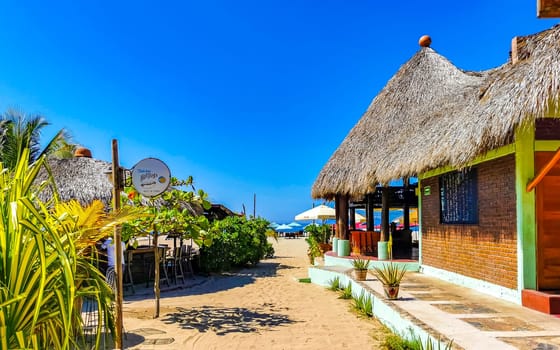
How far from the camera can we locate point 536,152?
6312 mm

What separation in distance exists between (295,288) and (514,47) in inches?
273

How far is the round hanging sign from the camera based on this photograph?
648 cm

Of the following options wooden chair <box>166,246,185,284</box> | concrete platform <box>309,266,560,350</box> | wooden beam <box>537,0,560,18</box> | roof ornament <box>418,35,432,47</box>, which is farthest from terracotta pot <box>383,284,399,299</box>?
roof ornament <box>418,35,432,47</box>

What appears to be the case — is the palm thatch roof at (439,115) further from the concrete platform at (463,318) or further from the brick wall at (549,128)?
the concrete platform at (463,318)

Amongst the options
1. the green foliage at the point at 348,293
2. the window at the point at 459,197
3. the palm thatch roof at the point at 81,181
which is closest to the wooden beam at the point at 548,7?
the window at the point at 459,197

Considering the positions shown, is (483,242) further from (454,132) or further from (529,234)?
(454,132)

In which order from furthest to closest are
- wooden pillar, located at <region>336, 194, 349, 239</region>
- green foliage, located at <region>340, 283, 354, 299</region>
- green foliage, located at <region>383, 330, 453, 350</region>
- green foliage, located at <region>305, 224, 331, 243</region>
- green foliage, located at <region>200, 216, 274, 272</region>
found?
1. green foliage, located at <region>305, 224, 331, 243</region>
2. green foliage, located at <region>200, 216, 274, 272</region>
3. wooden pillar, located at <region>336, 194, 349, 239</region>
4. green foliage, located at <region>340, 283, 354, 299</region>
5. green foliage, located at <region>383, 330, 453, 350</region>

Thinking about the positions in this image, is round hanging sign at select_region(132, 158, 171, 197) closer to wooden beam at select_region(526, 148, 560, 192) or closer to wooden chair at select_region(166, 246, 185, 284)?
wooden chair at select_region(166, 246, 185, 284)

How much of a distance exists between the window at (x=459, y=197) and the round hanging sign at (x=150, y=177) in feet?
17.5

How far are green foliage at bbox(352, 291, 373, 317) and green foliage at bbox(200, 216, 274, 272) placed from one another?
17.7 ft

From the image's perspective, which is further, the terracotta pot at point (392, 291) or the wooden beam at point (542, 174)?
the terracotta pot at point (392, 291)

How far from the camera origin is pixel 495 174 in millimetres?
7219

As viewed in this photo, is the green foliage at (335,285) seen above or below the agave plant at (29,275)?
below

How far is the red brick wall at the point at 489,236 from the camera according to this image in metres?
6.75
